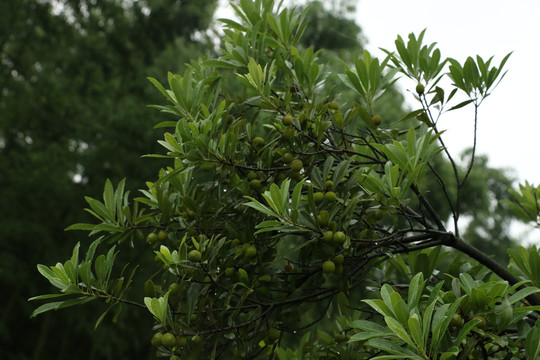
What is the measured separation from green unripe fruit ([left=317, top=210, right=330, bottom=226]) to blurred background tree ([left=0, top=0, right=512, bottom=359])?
181 inches

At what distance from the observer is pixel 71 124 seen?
6.65 metres

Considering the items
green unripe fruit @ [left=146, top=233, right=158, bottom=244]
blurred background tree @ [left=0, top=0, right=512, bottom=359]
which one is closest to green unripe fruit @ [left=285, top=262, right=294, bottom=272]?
green unripe fruit @ [left=146, top=233, right=158, bottom=244]

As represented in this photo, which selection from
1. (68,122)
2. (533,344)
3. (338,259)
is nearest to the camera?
(533,344)

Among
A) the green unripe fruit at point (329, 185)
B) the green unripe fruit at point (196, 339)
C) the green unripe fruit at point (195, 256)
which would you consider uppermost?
the green unripe fruit at point (329, 185)

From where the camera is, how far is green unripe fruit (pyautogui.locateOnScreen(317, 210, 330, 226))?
108cm

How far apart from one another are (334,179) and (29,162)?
5.71 m

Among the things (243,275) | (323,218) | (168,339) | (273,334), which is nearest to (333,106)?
(323,218)

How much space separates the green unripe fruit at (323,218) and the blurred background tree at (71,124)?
181 inches

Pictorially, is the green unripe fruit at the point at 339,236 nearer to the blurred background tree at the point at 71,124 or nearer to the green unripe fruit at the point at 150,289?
the green unripe fruit at the point at 150,289

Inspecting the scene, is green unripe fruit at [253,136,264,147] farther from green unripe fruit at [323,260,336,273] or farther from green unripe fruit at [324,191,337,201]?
green unripe fruit at [323,260,336,273]

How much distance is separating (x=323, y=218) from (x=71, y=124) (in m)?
6.30

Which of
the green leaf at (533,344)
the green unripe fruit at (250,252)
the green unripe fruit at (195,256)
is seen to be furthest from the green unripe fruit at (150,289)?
the green leaf at (533,344)

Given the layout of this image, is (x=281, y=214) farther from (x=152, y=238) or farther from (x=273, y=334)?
(x=152, y=238)

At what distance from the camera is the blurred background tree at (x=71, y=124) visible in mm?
5816
